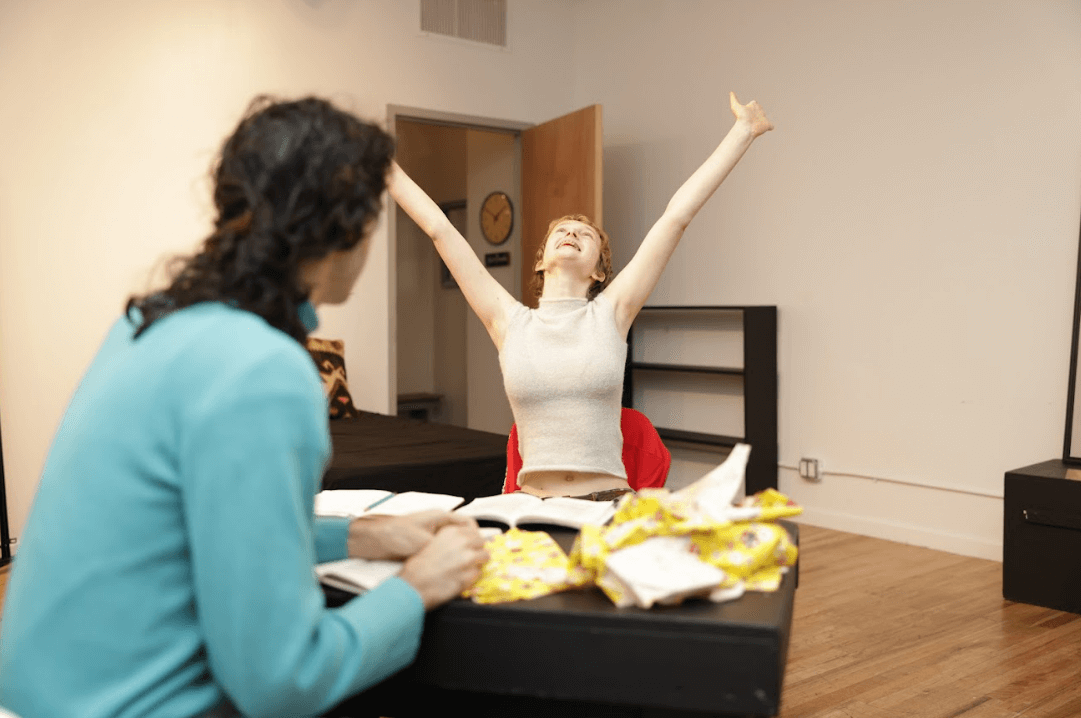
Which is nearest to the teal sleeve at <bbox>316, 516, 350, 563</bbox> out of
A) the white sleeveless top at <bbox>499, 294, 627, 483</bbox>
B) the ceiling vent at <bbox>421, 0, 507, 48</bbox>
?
the white sleeveless top at <bbox>499, 294, 627, 483</bbox>

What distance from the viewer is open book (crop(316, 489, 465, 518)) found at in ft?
4.37

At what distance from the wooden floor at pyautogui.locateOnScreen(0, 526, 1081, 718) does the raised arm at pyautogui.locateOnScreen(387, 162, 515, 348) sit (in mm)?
1151

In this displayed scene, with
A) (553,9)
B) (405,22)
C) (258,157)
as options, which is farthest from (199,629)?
(553,9)

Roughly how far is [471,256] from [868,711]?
1.41 m

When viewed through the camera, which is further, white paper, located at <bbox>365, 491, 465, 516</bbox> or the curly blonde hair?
the curly blonde hair

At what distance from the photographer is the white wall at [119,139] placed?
13.4ft

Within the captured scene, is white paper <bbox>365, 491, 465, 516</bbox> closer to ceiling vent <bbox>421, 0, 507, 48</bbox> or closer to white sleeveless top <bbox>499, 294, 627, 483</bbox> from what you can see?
white sleeveless top <bbox>499, 294, 627, 483</bbox>

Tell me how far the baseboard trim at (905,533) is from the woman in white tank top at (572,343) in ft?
8.03

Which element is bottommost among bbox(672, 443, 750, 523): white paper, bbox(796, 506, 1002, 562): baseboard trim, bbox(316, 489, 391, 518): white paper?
bbox(796, 506, 1002, 562): baseboard trim

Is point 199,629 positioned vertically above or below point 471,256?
below

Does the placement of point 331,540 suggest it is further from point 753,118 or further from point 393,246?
point 393,246

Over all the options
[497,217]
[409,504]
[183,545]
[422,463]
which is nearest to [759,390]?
[422,463]

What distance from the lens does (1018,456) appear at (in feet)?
11.8

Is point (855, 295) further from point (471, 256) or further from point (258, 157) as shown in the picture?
point (258, 157)
